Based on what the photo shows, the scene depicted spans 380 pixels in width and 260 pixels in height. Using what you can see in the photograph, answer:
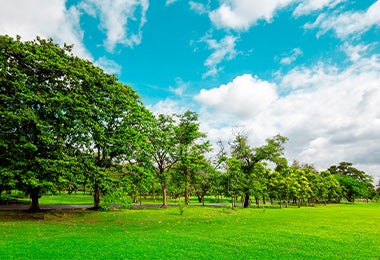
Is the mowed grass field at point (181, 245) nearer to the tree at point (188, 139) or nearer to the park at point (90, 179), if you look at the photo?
the park at point (90, 179)

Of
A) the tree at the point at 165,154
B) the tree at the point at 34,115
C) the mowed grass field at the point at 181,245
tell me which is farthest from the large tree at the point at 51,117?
the tree at the point at 165,154

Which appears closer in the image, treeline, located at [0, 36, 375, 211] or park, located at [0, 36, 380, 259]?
park, located at [0, 36, 380, 259]

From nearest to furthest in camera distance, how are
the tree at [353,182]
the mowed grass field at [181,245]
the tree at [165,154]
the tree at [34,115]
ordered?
1. the mowed grass field at [181,245]
2. the tree at [34,115]
3. the tree at [165,154]
4. the tree at [353,182]

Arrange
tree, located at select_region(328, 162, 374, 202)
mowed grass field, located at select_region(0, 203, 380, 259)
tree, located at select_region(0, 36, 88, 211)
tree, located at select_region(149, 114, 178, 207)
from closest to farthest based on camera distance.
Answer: mowed grass field, located at select_region(0, 203, 380, 259)
tree, located at select_region(0, 36, 88, 211)
tree, located at select_region(149, 114, 178, 207)
tree, located at select_region(328, 162, 374, 202)

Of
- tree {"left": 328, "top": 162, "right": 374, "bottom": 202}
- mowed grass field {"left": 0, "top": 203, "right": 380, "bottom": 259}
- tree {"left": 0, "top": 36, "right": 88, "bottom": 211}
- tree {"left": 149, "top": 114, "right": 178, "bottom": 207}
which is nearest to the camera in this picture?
mowed grass field {"left": 0, "top": 203, "right": 380, "bottom": 259}

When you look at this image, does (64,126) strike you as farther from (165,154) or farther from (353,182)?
(353,182)

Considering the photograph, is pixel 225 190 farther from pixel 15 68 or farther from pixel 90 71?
pixel 15 68

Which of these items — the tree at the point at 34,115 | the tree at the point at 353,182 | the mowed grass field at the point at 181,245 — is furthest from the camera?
the tree at the point at 353,182

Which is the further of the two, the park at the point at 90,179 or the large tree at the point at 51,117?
the large tree at the point at 51,117

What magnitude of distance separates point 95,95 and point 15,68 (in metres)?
7.09

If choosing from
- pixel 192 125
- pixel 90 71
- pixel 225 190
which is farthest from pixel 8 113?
pixel 225 190

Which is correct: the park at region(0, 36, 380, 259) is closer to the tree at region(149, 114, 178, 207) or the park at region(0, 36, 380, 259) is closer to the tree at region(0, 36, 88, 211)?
the tree at region(0, 36, 88, 211)

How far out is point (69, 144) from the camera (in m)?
24.3

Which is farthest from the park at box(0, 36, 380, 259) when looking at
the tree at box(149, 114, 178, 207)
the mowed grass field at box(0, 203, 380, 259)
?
the tree at box(149, 114, 178, 207)
